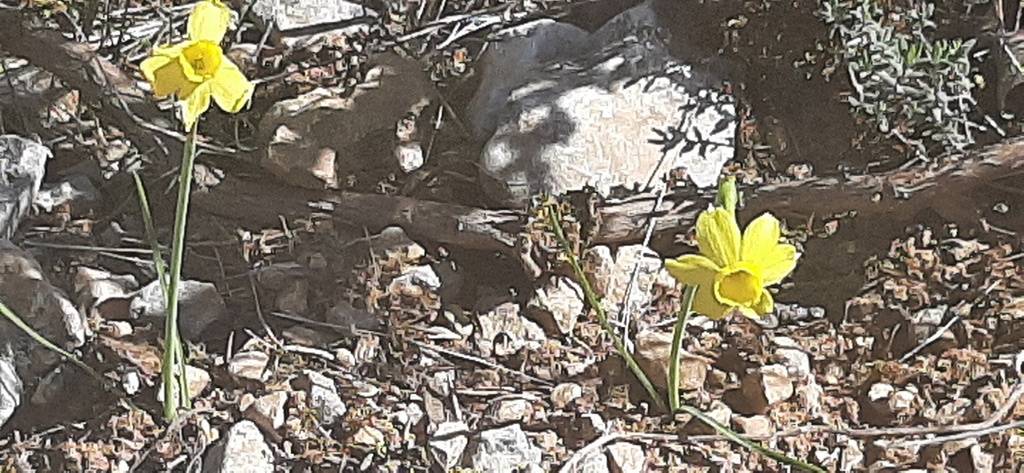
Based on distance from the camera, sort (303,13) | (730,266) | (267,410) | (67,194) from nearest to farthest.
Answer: (730,266) → (267,410) → (67,194) → (303,13)

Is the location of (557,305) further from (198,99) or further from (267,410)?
(198,99)

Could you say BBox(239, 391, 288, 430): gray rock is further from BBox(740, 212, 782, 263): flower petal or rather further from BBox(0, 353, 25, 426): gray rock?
BBox(740, 212, 782, 263): flower petal

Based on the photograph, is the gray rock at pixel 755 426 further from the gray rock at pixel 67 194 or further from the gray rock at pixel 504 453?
the gray rock at pixel 67 194

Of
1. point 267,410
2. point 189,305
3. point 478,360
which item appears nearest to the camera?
point 267,410

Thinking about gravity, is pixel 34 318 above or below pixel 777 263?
below

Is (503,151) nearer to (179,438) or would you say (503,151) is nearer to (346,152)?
(346,152)

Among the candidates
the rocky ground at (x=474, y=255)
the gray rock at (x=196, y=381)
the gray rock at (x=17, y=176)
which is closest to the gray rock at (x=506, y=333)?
the rocky ground at (x=474, y=255)

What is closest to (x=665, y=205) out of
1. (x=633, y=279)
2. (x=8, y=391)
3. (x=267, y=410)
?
(x=633, y=279)

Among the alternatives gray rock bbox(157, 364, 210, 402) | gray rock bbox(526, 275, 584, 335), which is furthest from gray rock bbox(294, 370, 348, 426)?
gray rock bbox(526, 275, 584, 335)
